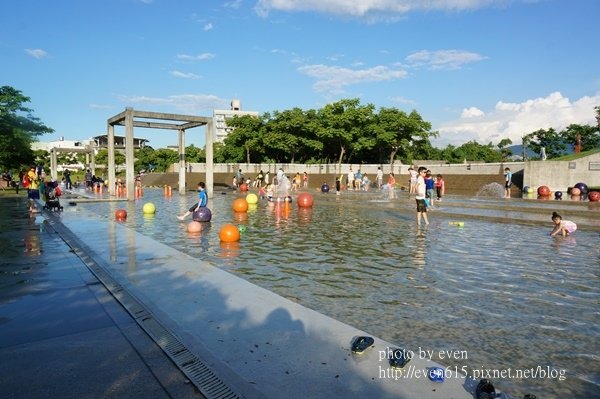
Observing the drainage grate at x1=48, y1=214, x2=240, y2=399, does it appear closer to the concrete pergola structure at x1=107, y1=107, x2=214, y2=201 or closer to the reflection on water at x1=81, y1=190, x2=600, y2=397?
the reflection on water at x1=81, y1=190, x2=600, y2=397

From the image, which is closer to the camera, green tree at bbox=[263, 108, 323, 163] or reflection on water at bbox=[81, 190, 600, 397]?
reflection on water at bbox=[81, 190, 600, 397]

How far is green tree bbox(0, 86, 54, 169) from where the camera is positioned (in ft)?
131

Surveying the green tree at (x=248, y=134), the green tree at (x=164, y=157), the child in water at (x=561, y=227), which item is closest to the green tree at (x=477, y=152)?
the green tree at (x=248, y=134)

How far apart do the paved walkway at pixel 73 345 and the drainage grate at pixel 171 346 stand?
0.24ft

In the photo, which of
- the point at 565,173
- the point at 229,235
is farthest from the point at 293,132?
the point at 229,235

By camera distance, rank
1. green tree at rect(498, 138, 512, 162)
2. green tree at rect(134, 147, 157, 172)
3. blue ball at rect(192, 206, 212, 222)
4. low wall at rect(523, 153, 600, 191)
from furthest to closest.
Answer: green tree at rect(134, 147, 157, 172), green tree at rect(498, 138, 512, 162), low wall at rect(523, 153, 600, 191), blue ball at rect(192, 206, 212, 222)

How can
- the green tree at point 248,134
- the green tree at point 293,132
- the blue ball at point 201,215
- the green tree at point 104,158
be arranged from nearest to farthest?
the blue ball at point 201,215, the green tree at point 293,132, the green tree at point 248,134, the green tree at point 104,158

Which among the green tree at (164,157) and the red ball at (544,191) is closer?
the red ball at (544,191)

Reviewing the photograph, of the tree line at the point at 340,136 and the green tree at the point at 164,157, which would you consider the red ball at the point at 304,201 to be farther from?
the green tree at the point at 164,157

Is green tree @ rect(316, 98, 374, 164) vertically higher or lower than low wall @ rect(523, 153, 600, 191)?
higher

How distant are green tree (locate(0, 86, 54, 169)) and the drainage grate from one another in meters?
39.7

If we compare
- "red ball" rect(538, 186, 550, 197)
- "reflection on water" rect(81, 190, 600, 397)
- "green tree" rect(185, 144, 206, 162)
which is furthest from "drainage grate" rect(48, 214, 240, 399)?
"green tree" rect(185, 144, 206, 162)

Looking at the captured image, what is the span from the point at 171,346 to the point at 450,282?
5.28m

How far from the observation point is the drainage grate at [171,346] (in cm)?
372
